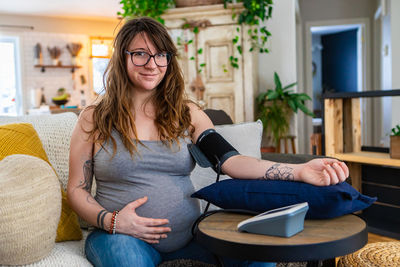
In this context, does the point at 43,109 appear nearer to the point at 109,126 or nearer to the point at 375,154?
the point at 375,154

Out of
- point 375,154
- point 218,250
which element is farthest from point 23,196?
point 375,154

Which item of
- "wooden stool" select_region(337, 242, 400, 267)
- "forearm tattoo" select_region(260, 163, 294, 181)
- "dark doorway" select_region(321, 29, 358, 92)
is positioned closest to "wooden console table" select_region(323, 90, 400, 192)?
"wooden stool" select_region(337, 242, 400, 267)

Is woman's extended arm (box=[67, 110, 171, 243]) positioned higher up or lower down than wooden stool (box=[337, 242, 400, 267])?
higher up

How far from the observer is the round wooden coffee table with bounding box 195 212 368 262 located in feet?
2.72

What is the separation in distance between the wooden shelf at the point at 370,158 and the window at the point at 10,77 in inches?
275

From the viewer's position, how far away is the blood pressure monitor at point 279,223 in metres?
0.87

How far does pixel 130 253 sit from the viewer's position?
1104mm

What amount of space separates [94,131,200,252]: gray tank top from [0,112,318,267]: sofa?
0.16 m

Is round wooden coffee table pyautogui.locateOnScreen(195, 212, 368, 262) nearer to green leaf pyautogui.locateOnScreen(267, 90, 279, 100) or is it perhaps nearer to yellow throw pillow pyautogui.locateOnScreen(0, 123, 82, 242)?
yellow throw pillow pyautogui.locateOnScreen(0, 123, 82, 242)

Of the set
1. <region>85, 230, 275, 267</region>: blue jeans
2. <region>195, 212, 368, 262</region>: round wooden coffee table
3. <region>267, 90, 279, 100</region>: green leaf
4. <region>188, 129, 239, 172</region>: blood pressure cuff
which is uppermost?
<region>267, 90, 279, 100</region>: green leaf

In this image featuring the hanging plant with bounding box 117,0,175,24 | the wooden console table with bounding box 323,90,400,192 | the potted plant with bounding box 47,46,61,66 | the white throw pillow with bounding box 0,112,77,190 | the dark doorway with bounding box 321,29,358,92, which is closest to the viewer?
the white throw pillow with bounding box 0,112,77,190

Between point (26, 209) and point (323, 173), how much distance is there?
0.79 metres

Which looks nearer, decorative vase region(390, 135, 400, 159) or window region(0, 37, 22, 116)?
decorative vase region(390, 135, 400, 159)

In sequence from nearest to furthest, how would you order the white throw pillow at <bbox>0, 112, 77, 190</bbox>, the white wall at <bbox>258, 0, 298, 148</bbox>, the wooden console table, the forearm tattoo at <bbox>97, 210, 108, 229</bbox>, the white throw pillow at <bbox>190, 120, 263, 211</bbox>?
the forearm tattoo at <bbox>97, 210, 108, 229</bbox>
the white throw pillow at <bbox>0, 112, 77, 190</bbox>
the white throw pillow at <bbox>190, 120, 263, 211</bbox>
the wooden console table
the white wall at <bbox>258, 0, 298, 148</bbox>
